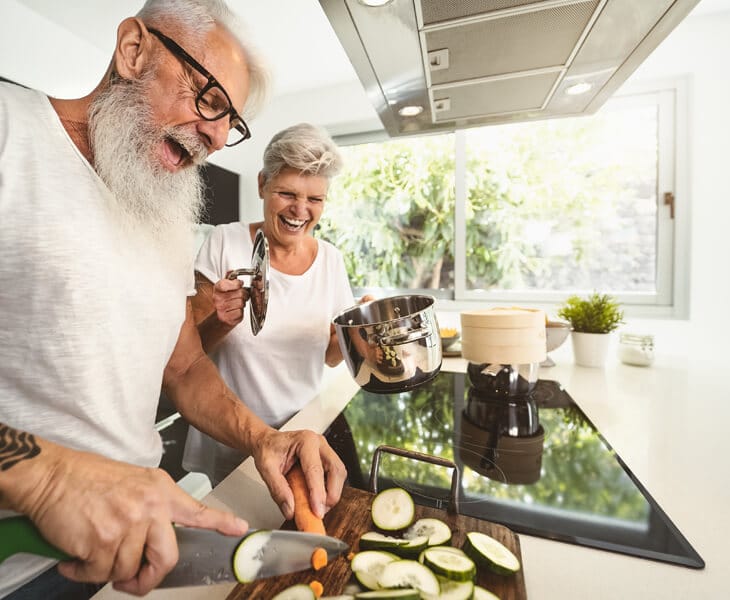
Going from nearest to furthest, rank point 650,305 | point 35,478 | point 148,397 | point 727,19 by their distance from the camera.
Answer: point 35,478 < point 148,397 < point 727,19 < point 650,305

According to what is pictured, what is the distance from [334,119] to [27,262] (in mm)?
2551

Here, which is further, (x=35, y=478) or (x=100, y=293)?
(x=100, y=293)

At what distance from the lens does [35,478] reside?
0.37 meters

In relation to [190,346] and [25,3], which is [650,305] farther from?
[25,3]

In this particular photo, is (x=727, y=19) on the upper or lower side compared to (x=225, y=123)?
upper

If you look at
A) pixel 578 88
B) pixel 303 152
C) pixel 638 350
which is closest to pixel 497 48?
pixel 578 88

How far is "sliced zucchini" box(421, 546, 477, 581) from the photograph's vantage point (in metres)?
0.41

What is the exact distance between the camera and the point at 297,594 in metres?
0.39

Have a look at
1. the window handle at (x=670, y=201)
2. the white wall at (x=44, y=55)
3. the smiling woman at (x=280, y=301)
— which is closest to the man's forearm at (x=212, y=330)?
the smiling woman at (x=280, y=301)

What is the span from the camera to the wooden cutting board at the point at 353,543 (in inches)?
16.6

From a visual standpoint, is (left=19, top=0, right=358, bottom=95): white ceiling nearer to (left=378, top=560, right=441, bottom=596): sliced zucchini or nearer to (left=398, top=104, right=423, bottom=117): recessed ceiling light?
(left=398, top=104, right=423, bottom=117): recessed ceiling light

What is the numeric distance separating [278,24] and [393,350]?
209cm

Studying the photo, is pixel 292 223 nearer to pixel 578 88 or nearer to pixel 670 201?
pixel 578 88

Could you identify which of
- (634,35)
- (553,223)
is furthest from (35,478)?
(553,223)
